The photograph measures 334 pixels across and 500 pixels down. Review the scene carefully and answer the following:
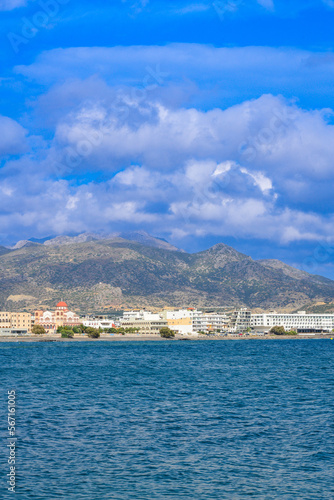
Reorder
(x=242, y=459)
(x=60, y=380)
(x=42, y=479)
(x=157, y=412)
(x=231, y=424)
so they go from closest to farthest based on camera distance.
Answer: (x=42, y=479), (x=242, y=459), (x=231, y=424), (x=157, y=412), (x=60, y=380)

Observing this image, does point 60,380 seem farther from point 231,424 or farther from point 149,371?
point 231,424

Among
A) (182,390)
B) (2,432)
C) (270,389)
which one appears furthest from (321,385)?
(2,432)

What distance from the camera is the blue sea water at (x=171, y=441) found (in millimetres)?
29781

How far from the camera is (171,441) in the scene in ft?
128

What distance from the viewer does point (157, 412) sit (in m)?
50.4

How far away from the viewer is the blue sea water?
29781 mm

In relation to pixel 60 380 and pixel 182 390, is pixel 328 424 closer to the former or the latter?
pixel 182 390

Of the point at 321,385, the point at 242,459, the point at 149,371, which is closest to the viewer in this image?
the point at 242,459

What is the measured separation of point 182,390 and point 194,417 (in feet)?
61.0

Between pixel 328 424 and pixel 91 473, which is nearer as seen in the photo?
pixel 91 473

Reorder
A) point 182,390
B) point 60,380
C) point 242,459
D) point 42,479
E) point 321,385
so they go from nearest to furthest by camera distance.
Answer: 1. point 42,479
2. point 242,459
3. point 182,390
4. point 321,385
5. point 60,380

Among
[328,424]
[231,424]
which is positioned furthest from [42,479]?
[328,424]

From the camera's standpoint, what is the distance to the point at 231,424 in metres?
45.2

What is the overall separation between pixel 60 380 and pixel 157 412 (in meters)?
30.2
